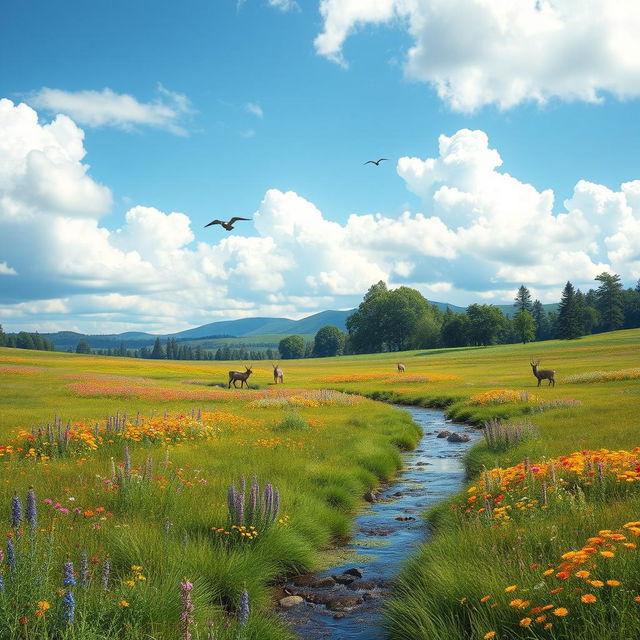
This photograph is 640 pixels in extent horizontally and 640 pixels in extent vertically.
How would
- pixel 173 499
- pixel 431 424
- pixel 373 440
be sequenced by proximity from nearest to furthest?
pixel 173 499 < pixel 373 440 < pixel 431 424

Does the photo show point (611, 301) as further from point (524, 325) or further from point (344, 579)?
point (344, 579)

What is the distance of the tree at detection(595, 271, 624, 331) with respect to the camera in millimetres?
138125

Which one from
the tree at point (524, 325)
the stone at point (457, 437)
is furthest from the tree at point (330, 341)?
the stone at point (457, 437)

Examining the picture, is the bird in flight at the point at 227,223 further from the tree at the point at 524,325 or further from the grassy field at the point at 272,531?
the tree at the point at 524,325

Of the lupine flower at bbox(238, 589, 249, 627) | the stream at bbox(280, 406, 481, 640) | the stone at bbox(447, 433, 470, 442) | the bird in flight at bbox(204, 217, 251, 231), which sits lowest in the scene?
the stone at bbox(447, 433, 470, 442)

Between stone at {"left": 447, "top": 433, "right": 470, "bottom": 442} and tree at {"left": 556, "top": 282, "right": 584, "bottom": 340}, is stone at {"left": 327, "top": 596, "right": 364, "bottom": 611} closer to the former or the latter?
stone at {"left": 447, "top": 433, "right": 470, "bottom": 442}

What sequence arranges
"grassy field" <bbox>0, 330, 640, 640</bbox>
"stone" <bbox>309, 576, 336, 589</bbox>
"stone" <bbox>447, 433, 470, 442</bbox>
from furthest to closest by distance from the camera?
"stone" <bbox>447, 433, 470, 442</bbox> → "stone" <bbox>309, 576, 336, 589</bbox> → "grassy field" <bbox>0, 330, 640, 640</bbox>

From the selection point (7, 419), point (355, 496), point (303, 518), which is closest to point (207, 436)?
point (355, 496)

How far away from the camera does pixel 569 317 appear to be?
125 meters

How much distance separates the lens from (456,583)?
255 inches

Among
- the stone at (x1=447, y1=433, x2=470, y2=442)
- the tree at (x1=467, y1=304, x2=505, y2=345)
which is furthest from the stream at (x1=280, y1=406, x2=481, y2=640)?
the tree at (x1=467, y1=304, x2=505, y2=345)

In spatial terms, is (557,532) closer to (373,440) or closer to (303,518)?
(303,518)

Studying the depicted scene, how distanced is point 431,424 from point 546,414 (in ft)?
21.9

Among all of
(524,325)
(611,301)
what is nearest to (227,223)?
(524,325)
